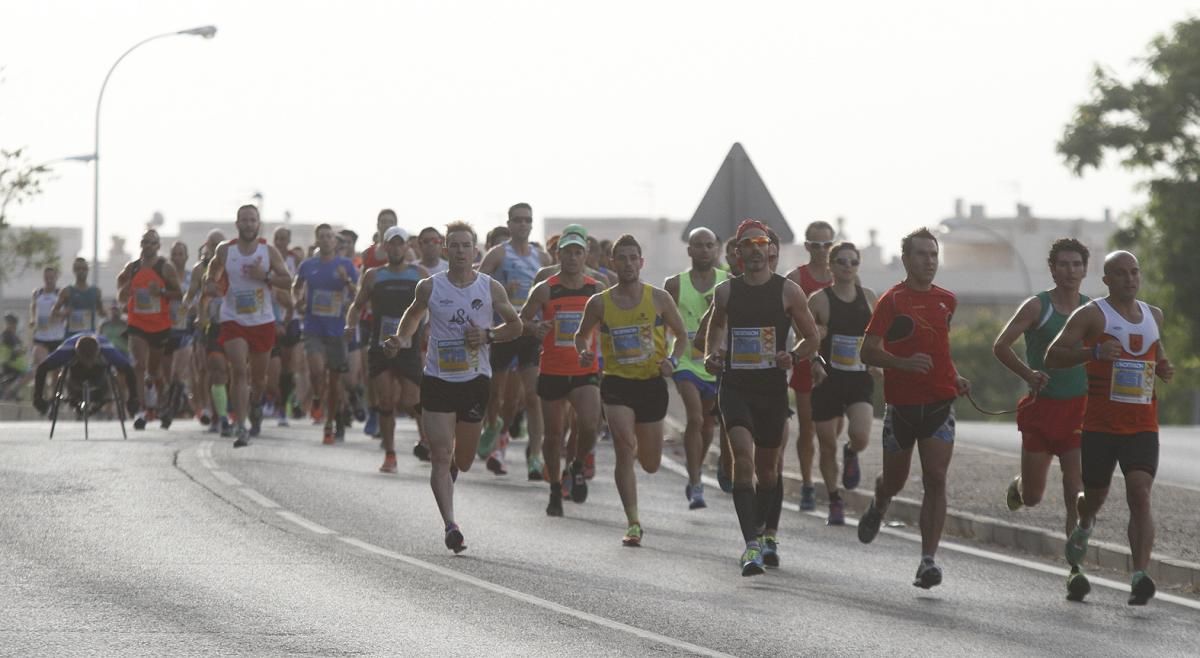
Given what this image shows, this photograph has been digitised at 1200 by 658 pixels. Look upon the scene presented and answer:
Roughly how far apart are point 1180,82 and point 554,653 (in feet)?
145

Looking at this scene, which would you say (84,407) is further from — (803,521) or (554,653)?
(554,653)

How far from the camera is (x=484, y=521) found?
15000 mm

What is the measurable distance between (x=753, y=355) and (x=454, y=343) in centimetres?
191

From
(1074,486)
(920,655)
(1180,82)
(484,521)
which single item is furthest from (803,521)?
(1180,82)

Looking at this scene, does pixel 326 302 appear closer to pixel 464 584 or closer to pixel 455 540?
pixel 455 540

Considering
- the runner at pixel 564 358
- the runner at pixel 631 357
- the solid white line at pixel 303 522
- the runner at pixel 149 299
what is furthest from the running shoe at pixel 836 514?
the runner at pixel 149 299

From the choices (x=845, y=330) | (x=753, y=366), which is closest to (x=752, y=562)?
(x=753, y=366)

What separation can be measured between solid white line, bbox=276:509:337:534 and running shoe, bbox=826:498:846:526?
386 centimetres

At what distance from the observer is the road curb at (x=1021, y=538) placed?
1296 centimetres

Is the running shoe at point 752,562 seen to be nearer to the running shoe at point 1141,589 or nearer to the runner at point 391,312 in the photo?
the running shoe at point 1141,589

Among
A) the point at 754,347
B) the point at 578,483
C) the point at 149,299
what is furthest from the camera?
the point at 149,299

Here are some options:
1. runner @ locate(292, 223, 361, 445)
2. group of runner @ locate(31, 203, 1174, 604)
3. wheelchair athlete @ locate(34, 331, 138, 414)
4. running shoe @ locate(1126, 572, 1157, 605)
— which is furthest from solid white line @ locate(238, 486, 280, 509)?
running shoe @ locate(1126, 572, 1157, 605)

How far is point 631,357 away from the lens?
13.7 metres

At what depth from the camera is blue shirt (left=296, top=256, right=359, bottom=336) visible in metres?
21.1
